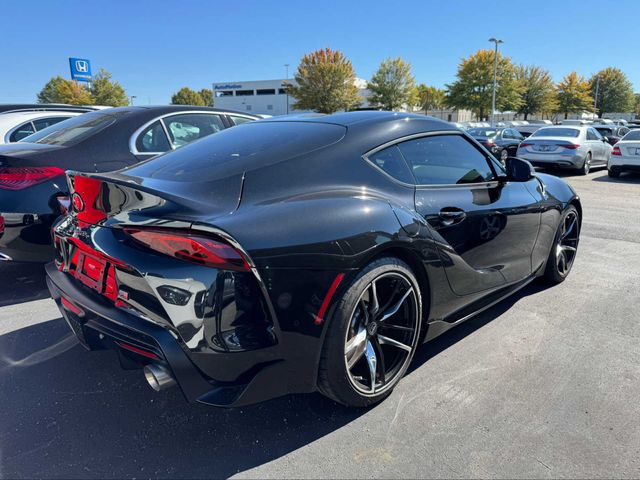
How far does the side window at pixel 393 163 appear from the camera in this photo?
2.60m

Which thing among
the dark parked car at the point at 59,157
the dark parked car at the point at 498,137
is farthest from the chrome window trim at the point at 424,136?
the dark parked car at the point at 498,137

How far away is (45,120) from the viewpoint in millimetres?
6328

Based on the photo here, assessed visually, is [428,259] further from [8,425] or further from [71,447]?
[8,425]

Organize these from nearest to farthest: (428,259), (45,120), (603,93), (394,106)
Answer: (428,259) → (45,120) → (394,106) → (603,93)

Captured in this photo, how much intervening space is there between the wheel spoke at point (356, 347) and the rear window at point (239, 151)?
3.16 feet

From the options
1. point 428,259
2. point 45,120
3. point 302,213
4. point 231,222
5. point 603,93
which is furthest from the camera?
point 603,93

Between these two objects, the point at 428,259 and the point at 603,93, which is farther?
the point at 603,93

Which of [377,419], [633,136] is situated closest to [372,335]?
[377,419]

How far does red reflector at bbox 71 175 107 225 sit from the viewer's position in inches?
85.9

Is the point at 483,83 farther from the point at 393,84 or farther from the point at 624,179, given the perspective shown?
the point at 624,179

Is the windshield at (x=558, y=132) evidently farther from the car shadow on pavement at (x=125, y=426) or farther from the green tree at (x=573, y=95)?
the green tree at (x=573, y=95)

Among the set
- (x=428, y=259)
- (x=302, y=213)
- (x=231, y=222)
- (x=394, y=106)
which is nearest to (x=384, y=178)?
(x=428, y=259)

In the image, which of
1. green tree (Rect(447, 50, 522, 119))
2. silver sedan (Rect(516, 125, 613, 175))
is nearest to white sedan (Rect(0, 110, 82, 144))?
silver sedan (Rect(516, 125, 613, 175))

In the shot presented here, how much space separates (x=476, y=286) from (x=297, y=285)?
4.85 feet
